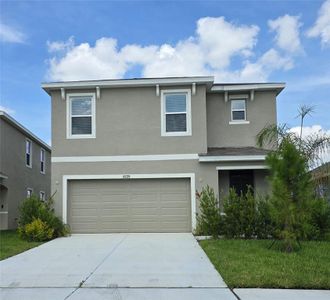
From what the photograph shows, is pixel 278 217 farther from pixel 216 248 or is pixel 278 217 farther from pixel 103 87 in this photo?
pixel 103 87

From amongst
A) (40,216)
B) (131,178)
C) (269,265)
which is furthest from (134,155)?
(269,265)

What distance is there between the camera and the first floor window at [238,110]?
61.0 feet

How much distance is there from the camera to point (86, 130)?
17578 millimetres

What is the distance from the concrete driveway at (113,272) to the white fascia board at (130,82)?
6.43 m

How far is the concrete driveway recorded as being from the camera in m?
7.68

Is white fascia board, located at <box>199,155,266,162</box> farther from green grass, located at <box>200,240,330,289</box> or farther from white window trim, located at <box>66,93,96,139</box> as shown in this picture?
white window trim, located at <box>66,93,96,139</box>

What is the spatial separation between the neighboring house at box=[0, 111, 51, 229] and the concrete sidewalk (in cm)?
1666

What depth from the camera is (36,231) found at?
1497 centimetres

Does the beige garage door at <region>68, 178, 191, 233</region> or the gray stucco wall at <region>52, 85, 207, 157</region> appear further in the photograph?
the gray stucco wall at <region>52, 85, 207, 157</region>

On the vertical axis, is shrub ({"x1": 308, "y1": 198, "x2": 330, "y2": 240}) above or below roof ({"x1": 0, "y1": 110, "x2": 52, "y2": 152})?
below

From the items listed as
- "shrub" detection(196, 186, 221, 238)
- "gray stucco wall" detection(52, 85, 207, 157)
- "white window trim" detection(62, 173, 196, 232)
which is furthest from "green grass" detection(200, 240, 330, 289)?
"gray stucco wall" detection(52, 85, 207, 157)

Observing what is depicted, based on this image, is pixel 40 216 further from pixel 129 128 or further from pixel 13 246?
pixel 129 128

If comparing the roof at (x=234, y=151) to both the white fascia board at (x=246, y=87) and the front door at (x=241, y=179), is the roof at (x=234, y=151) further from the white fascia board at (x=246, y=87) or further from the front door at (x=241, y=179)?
the white fascia board at (x=246, y=87)

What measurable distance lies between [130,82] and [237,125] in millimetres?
4811
